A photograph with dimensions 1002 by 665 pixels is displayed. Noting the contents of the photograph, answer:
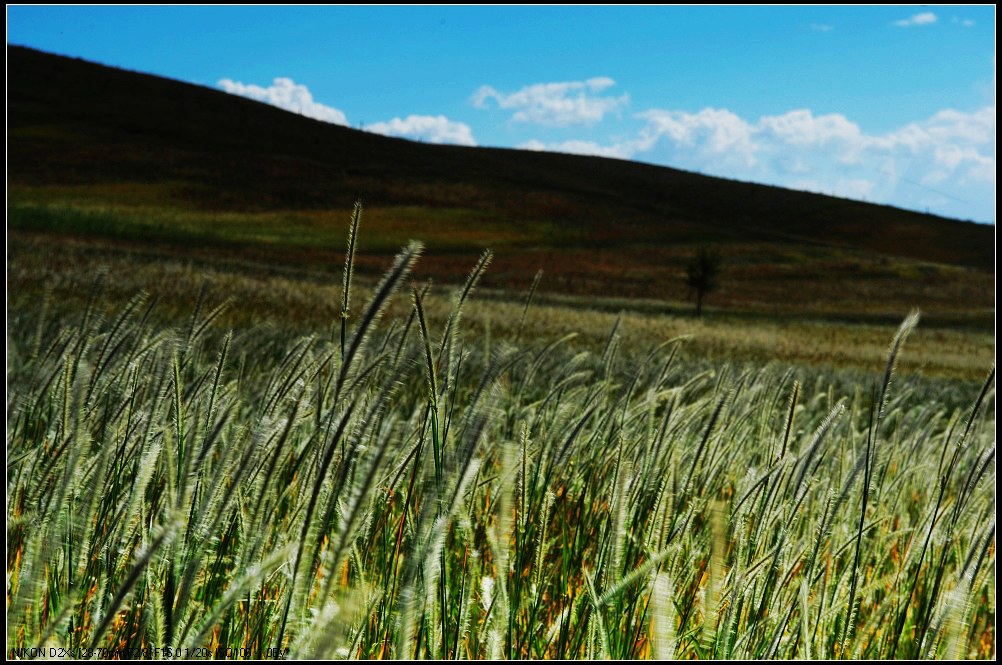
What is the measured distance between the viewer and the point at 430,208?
168ft

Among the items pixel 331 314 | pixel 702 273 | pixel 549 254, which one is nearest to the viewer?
pixel 331 314

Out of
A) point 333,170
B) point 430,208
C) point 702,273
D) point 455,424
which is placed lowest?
point 455,424

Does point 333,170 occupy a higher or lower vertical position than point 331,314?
higher

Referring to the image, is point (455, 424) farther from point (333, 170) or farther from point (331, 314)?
point (333, 170)

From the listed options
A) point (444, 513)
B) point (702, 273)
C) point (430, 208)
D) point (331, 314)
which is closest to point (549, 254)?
point (430, 208)

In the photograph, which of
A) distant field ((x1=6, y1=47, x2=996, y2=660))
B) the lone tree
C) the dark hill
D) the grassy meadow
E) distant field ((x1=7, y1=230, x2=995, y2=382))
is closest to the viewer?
the grassy meadow

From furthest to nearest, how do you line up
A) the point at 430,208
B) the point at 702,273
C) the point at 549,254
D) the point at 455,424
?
the point at 430,208, the point at 549,254, the point at 702,273, the point at 455,424

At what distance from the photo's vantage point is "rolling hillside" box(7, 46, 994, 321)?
119 ft

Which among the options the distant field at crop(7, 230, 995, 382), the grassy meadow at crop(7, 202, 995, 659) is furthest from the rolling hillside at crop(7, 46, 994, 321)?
the grassy meadow at crop(7, 202, 995, 659)

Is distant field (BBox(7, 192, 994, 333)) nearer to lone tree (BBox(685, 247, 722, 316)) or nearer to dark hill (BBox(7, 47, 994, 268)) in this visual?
lone tree (BBox(685, 247, 722, 316))

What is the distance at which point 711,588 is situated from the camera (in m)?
0.83

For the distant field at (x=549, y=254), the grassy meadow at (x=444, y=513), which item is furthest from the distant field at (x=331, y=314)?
the distant field at (x=549, y=254)

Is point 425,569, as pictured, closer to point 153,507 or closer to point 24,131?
point 153,507

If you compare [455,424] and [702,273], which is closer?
[455,424]
